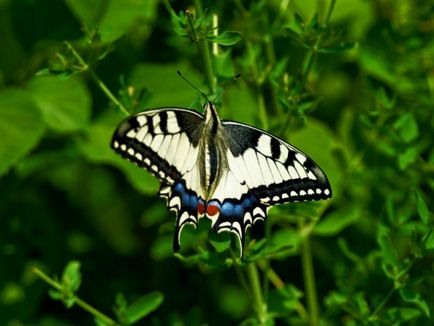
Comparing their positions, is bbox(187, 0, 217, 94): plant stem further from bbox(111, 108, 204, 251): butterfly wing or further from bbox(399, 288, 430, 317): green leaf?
bbox(399, 288, 430, 317): green leaf

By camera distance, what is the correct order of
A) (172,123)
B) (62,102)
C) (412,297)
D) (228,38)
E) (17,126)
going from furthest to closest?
(62,102) < (17,126) < (172,123) < (412,297) < (228,38)

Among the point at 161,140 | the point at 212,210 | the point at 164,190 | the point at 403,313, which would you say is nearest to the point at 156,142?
the point at 161,140

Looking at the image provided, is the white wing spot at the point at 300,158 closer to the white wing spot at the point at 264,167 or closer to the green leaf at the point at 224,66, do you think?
the white wing spot at the point at 264,167

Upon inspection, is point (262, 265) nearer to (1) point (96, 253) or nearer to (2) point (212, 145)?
(2) point (212, 145)

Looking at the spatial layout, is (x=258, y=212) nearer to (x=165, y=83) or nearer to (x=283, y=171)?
Result: (x=283, y=171)

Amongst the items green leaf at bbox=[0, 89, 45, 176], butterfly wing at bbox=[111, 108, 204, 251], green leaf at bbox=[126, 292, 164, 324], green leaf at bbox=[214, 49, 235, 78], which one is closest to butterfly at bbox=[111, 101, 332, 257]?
butterfly wing at bbox=[111, 108, 204, 251]

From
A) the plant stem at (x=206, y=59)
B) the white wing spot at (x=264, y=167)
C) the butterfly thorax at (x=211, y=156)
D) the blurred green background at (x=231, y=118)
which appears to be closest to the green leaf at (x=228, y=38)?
the plant stem at (x=206, y=59)

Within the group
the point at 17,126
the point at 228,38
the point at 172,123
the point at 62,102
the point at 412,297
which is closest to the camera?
the point at 228,38

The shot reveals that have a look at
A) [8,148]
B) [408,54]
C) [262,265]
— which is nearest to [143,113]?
[262,265]
